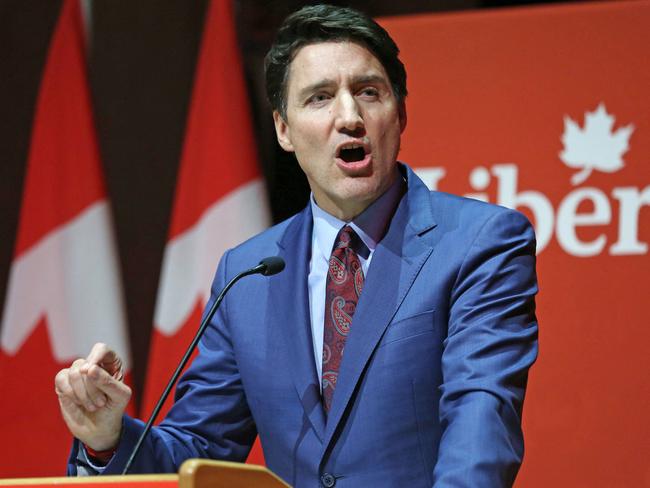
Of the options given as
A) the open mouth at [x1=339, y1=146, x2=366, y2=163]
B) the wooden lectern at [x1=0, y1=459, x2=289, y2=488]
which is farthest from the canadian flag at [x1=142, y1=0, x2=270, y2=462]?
the wooden lectern at [x1=0, y1=459, x2=289, y2=488]

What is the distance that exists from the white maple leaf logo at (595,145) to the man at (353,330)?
3.32 ft

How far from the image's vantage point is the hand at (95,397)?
1.73 m

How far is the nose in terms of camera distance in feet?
6.70

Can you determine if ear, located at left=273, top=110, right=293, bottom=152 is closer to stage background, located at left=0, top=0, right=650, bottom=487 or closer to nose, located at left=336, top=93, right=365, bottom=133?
nose, located at left=336, top=93, right=365, bottom=133

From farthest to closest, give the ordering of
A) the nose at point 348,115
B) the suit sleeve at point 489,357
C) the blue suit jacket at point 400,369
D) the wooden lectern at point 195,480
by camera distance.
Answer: the nose at point 348,115 < the blue suit jacket at point 400,369 < the suit sleeve at point 489,357 < the wooden lectern at point 195,480

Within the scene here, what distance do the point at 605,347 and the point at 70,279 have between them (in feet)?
6.86

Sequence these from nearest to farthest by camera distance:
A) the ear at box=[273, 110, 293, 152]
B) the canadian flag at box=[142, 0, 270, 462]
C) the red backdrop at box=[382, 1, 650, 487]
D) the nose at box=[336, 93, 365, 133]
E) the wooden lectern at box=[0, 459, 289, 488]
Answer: the wooden lectern at box=[0, 459, 289, 488]
the nose at box=[336, 93, 365, 133]
the ear at box=[273, 110, 293, 152]
the red backdrop at box=[382, 1, 650, 487]
the canadian flag at box=[142, 0, 270, 462]

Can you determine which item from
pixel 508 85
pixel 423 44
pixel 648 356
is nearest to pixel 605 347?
pixel 648 356

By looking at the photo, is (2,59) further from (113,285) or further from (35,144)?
(113,285)

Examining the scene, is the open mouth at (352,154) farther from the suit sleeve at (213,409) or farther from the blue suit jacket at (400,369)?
the suit sleeve at (213,409)

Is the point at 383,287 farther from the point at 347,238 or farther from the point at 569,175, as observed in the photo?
the point at 569,175

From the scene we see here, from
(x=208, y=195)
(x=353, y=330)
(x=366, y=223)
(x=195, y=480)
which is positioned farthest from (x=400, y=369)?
(x=208, y=195)

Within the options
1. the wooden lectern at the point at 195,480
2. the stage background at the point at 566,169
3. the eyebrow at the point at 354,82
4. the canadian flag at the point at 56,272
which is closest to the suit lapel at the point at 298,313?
the eyebrow at the point at 354,82

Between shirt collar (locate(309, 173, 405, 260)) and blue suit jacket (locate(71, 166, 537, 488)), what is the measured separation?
0.12 feet
